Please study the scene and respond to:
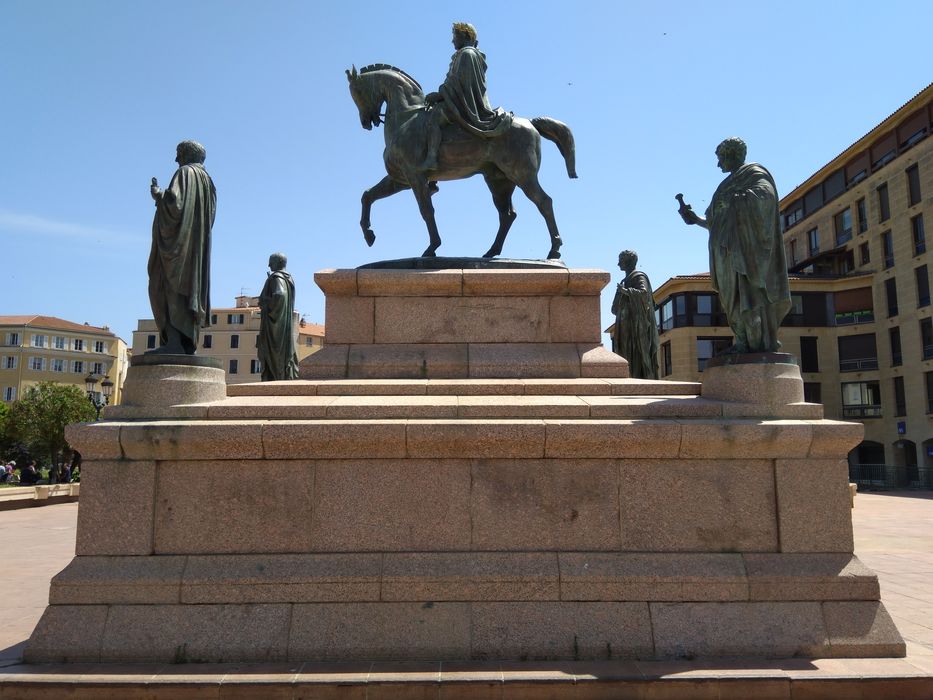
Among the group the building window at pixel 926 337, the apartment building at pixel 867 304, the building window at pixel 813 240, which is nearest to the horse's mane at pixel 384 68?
the apartment building at pixel 867 304

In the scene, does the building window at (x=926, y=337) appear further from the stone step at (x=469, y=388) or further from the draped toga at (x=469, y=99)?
the stone step at (x=469, y=388)

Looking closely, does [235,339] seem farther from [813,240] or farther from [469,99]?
[469,99]

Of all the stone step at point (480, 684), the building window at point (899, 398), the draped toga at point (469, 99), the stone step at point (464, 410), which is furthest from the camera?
the building window at point (899, 398)

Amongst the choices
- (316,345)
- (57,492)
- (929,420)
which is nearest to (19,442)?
(57,492)

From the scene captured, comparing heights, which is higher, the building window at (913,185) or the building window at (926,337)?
the building window at (913,185)

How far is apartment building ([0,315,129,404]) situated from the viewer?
84.7 metres

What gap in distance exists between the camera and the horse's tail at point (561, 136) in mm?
10391

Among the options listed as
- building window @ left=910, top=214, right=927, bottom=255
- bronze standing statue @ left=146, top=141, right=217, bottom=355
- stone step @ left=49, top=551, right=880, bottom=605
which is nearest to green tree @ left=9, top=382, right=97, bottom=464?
bronze standing statue @ left=146, top=141, right=217, bottom=355

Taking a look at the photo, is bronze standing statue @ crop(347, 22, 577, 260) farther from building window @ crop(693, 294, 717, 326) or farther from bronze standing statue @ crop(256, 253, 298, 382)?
building window @ crop(693, 294, 717, 326)

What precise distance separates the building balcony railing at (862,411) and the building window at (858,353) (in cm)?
249

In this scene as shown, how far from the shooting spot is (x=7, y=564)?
11.4 meters

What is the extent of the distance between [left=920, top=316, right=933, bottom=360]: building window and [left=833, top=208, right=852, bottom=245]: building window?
33.4 feet

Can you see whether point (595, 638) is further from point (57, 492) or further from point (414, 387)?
point (57, 492)

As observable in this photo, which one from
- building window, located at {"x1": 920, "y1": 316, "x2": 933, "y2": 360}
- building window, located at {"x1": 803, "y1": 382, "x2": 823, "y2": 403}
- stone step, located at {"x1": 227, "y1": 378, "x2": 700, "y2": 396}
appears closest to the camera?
stone step, located at {"x1": 227, "y1": 378, "x2": 700, "y2": 396}
